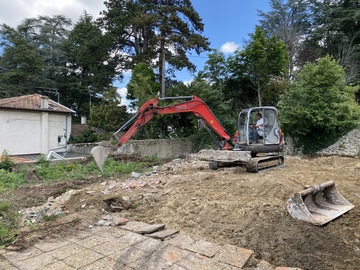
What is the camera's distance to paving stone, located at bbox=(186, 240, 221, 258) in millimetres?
3178

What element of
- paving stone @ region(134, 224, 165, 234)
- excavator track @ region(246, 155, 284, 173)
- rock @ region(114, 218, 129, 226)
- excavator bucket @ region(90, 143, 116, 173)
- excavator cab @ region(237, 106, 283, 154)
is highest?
excavator cab @ region(237, 106, 283, 154)

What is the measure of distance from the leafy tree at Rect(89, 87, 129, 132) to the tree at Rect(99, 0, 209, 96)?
12.5 feet

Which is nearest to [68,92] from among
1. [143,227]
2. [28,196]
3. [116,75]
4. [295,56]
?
[116,75]

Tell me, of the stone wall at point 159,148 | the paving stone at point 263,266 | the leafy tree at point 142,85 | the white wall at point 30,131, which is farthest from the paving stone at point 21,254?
the white wall at point 30,131

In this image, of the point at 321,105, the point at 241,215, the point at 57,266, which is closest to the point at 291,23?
the point at 321,105

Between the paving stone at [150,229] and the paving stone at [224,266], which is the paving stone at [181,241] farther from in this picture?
the paving stone at [224,266]

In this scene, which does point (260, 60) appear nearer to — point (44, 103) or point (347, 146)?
point (347, 146)

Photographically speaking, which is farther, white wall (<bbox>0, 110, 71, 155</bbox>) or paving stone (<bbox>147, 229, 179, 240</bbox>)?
white wall (<bbox>0, 110, 71, 155</bbox>)

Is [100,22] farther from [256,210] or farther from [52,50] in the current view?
[256,210]

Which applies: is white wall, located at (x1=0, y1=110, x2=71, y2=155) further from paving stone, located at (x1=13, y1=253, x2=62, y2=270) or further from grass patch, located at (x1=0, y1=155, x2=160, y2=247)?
paving stone, located at (x1=13, y1=253, x2=62, y2=270)

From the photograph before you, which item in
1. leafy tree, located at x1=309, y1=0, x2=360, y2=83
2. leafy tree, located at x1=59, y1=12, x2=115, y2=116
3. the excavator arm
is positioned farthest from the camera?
leafy tree, located at x1=59, y1=12, x2=115, y2=116

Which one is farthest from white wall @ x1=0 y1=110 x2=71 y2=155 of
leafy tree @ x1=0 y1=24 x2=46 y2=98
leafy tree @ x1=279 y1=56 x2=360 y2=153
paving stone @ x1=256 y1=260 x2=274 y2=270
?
paving stone @ x1=256 y1=260 x2=274 y2=270

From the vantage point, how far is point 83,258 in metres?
3.12

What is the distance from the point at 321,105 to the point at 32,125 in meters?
18.0
